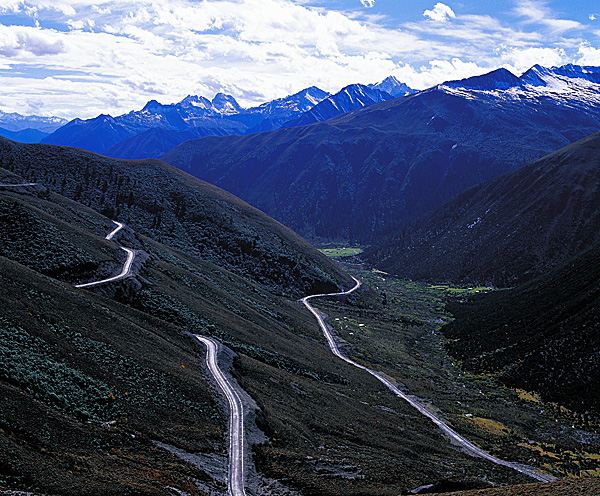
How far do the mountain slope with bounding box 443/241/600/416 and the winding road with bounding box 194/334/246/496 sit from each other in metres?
53.3

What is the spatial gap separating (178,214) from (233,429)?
4364 inches

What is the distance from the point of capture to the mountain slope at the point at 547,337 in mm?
68375

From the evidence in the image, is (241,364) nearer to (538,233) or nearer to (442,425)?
(442,425)

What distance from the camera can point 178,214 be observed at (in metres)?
136

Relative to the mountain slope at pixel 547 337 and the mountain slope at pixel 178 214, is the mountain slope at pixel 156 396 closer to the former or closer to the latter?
the mountain slope at pixel 547 337

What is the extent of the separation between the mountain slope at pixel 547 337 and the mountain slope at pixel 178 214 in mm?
50195

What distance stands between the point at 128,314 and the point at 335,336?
179 feet

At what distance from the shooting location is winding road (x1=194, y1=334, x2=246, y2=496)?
28.0m

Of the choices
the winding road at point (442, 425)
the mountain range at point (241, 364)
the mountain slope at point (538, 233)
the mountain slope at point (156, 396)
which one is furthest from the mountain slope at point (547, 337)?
the mountain slope at point (538, 233)

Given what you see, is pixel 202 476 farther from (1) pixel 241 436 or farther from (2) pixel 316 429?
(2) pixel 316 429

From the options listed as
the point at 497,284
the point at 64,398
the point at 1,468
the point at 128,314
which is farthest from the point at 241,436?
the point at 497,284

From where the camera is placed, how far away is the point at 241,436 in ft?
110

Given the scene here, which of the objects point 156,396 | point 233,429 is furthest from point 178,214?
point 233,429

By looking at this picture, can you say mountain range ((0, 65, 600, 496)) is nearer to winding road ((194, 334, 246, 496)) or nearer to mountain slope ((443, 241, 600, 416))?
mountain slope ((443, 241, 600, 416))
